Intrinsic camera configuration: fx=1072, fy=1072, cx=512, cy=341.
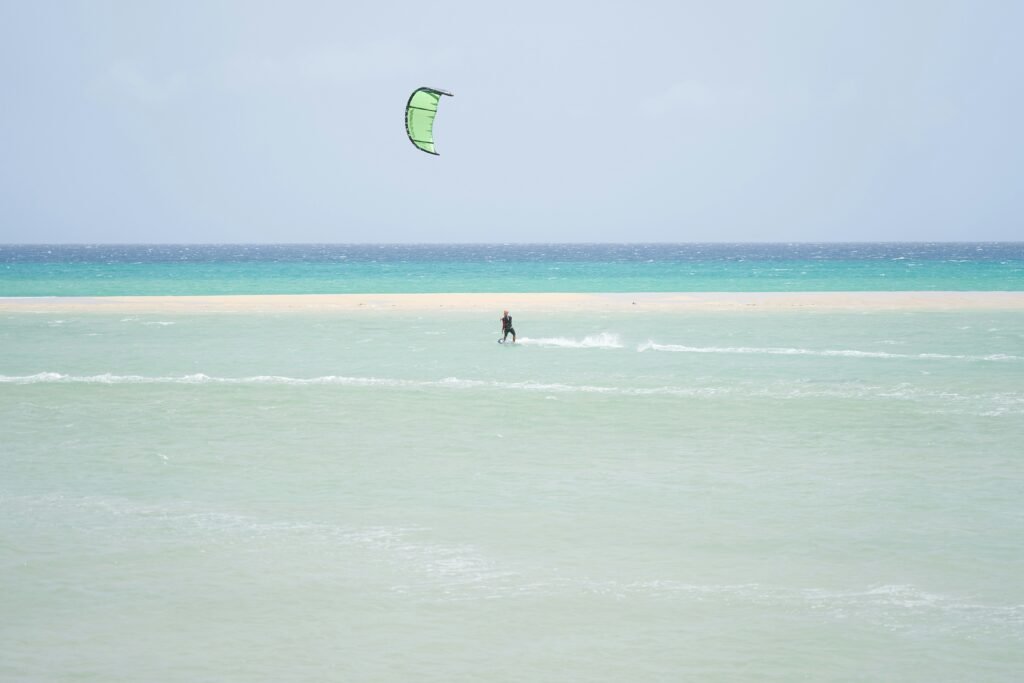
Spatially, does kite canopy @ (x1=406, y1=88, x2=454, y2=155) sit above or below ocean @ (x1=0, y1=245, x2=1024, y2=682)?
above

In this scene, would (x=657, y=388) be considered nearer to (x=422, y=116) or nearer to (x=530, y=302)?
(x=422, y=116)

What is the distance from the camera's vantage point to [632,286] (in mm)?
68875

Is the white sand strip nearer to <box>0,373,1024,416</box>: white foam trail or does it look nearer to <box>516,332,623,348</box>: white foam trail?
<box>516,332,623,348</box>: white foam trail

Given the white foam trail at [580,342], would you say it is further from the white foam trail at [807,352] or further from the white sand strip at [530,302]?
the white sand strip at [530,302]

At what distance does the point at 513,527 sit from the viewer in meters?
10.8

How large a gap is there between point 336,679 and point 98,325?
32679 mm

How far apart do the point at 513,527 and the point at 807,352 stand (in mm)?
18230

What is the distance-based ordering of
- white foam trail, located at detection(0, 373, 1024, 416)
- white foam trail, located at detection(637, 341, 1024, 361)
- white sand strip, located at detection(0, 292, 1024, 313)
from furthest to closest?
white sand strip, located at detection(0, 292, 1024, 313)
white foam trail, located at detection(637, 341, 1024, 361)
white foam trail, located at detection(0, 373, 1024, 416)

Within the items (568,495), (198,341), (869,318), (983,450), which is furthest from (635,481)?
(869,318)

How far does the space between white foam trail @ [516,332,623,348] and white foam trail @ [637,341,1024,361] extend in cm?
102

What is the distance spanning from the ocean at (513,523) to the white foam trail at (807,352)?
2.46 metres

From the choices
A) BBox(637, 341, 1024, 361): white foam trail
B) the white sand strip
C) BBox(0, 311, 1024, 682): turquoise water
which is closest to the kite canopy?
BBox(0, 311, 1024, 682): turquoise water

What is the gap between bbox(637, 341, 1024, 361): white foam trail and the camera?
2565cm

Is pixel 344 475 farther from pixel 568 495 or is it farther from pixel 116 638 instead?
pixel 116 638
